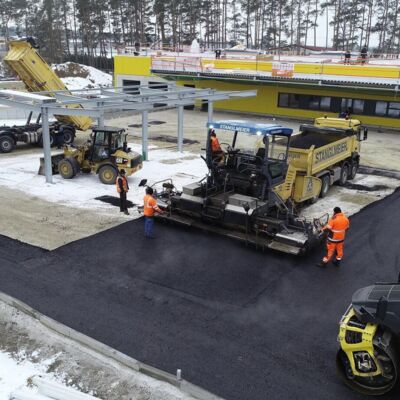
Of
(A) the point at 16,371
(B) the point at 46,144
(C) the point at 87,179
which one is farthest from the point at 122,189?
(A) the point at 16,371

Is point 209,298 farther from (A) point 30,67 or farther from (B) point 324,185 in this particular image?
(A) point 30,67

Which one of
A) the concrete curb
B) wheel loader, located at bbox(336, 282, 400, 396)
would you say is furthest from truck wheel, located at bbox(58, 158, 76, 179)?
wheel loader, located at bbox(336, 282, 400, 396)

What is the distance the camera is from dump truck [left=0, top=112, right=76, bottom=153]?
2103 cm

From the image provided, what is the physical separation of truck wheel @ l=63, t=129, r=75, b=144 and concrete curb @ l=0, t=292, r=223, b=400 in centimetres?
1506

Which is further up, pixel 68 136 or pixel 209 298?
pixel 68 136

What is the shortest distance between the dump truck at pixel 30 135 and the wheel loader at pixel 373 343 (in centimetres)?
1821

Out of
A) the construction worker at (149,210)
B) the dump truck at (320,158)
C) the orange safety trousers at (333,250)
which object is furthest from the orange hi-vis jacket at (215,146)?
the orange safety trousers at (333,250)

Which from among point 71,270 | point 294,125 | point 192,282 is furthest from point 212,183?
point 294,125

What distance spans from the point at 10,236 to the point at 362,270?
818 cm

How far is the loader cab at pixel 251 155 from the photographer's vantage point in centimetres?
1174

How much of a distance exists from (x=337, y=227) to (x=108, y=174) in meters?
8.50

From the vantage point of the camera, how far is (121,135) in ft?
53.7

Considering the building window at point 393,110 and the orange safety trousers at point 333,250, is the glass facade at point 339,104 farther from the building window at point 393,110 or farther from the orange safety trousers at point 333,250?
the orange safety trousers at point 333,250

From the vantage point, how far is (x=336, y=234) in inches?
405
